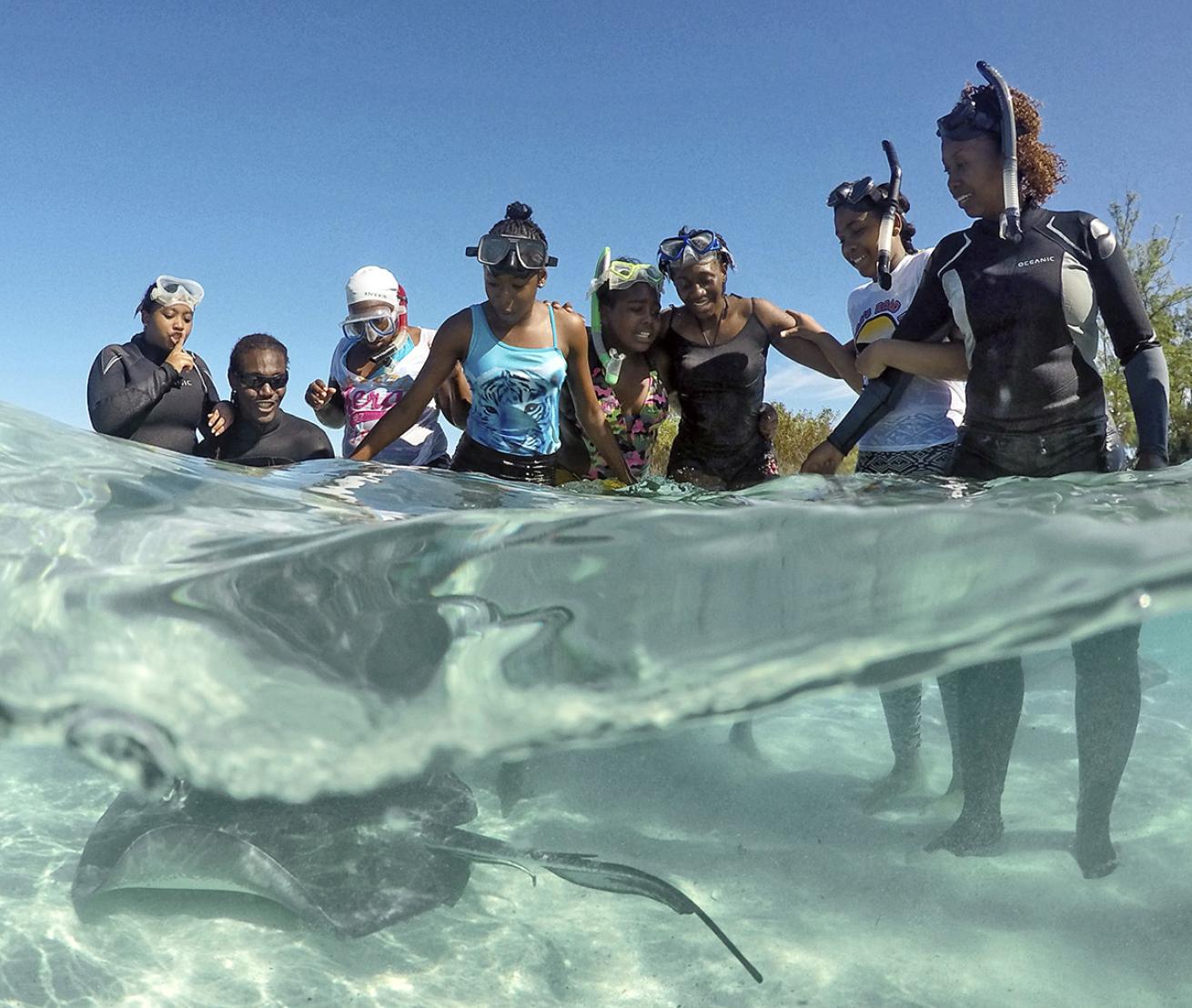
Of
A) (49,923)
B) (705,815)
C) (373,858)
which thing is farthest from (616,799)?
(49,923)

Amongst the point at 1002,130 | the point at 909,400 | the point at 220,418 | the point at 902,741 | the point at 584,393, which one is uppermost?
the point at 1002,130

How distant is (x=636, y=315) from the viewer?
596 cm

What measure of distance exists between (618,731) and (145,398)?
375cm

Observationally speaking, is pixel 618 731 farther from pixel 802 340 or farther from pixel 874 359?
pixel 802 340

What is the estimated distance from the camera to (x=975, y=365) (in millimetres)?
4750

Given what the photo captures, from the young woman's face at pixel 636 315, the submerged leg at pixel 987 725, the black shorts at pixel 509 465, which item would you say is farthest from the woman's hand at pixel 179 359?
the submerged leg at pixel 987 725

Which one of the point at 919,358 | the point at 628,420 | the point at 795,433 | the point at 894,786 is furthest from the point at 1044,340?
the point at 795,433

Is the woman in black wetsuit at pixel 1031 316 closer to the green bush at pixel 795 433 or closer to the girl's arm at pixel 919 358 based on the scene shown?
the girl's arm at pixel 919 358

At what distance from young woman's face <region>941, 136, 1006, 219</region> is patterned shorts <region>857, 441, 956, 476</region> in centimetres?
119

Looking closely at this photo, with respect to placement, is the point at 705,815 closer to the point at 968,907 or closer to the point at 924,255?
the point at 968,907

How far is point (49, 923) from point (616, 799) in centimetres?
188

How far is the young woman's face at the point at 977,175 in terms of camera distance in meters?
4.65

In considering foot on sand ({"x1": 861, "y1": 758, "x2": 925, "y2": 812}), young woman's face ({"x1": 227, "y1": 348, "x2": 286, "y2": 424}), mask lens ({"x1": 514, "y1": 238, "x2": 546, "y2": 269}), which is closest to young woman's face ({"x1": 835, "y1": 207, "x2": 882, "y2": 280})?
mask lens ({"x1": 514, "y1": 238, "x2": 546, "y2": 269})

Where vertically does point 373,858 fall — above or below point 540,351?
below
